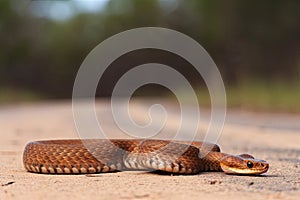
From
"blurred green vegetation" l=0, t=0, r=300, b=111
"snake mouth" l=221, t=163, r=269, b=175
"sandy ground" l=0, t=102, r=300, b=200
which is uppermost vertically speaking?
"blurred green vegetation" l=0, t=0, r=300, b=111

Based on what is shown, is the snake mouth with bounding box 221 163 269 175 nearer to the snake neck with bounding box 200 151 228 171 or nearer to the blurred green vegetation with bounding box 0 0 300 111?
the snake neck with bounding box 200 151 228 171

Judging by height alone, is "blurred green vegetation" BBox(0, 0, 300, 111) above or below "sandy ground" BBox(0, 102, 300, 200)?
above

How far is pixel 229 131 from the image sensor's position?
44.8 feet

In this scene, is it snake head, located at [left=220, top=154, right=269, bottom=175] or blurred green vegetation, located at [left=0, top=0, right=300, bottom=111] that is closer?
snake head, located at [left=220, top=154, right=269, bottom=175]

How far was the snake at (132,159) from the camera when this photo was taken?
19.5ft

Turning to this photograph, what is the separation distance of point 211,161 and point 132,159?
83 centimetres

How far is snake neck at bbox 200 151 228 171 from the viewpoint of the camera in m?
6.45

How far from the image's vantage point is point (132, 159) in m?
6.26

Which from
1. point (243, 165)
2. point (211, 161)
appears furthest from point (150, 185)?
point (211, 161)

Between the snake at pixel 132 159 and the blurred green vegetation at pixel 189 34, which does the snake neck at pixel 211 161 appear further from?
the blurred green vegetation at pixel 189 34

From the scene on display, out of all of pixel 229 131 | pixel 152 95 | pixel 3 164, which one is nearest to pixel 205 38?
pixel 152 95

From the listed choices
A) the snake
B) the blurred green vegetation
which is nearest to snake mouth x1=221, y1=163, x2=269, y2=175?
the snake

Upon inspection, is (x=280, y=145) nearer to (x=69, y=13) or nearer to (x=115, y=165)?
(x=115, y=165)

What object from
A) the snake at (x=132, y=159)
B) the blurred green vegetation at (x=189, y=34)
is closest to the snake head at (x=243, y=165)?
the snake at (x=132, y=159)
